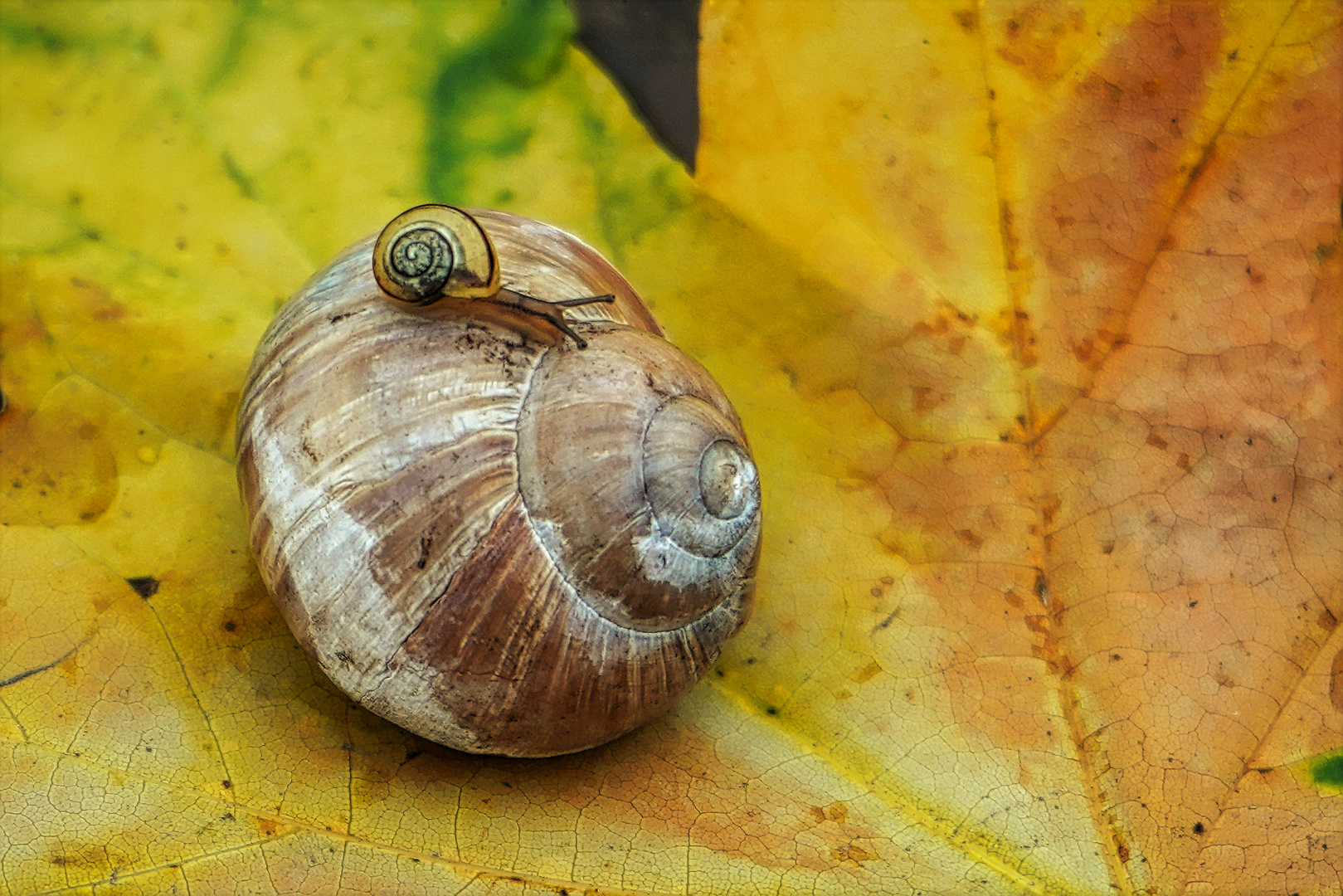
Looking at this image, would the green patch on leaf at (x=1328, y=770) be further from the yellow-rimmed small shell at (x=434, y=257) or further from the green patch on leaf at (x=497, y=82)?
the green patch on leaf at (x=497, y=82)

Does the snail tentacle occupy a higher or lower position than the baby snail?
higher

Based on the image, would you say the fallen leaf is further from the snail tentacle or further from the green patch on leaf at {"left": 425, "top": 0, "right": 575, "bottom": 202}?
the snail tentacle

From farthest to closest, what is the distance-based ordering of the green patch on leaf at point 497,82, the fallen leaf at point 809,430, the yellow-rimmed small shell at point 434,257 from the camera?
the green patch on leaf at point 497,82, the fallen leaf at point 809,430, the yellow-rimmed small shell at point 434,257

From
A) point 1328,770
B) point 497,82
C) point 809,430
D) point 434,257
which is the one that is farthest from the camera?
point 497,82

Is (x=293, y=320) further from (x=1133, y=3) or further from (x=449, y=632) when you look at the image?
(x=1133, y=3)

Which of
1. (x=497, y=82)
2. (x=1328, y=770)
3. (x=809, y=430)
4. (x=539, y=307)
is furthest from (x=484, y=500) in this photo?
(x=1328, y=770)

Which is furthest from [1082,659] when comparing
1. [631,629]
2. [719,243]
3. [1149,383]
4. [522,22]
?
[522,22]

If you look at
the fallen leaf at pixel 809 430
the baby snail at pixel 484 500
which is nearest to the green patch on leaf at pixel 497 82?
the fallen leaf at pixel 809 430

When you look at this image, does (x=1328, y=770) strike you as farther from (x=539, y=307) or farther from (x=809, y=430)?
(x=539, y=307)

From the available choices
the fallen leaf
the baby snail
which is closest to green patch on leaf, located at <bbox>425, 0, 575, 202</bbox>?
the fallen leaf
